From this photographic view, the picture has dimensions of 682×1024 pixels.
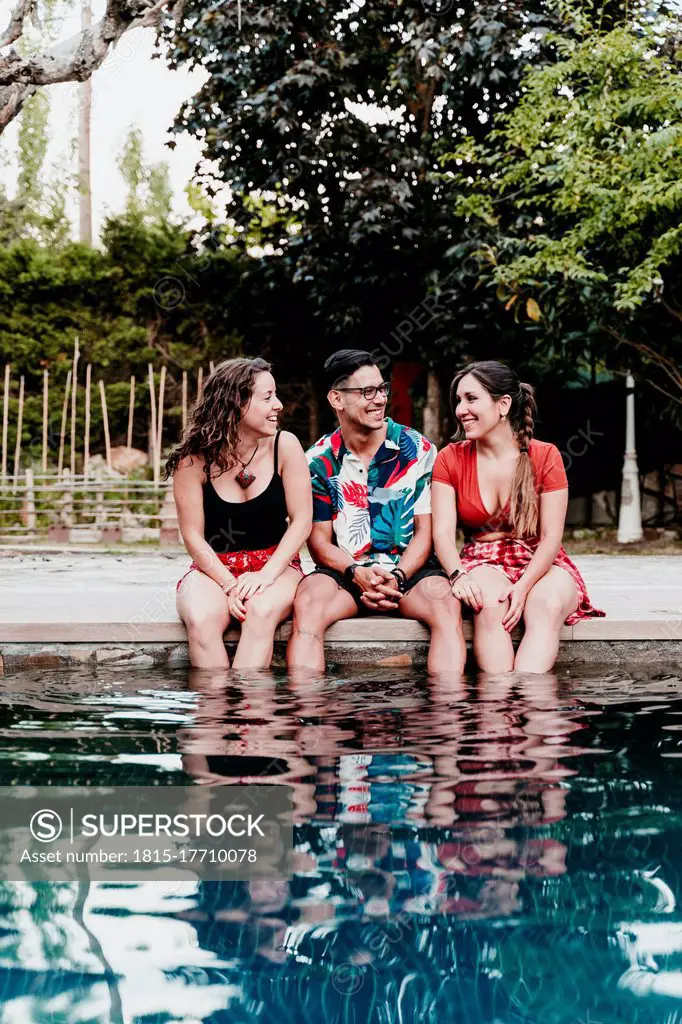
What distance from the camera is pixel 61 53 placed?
6.14 metres

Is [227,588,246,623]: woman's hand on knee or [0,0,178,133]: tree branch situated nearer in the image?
[227,588,246,623]: woman's hand on knee

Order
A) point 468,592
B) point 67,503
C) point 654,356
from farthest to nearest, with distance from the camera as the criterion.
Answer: point 67,503, point 654,356, point 468,592

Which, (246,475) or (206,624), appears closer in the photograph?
(206,624)

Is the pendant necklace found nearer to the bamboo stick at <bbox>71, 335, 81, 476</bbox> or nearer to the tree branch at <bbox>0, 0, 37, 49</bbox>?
the tree branch at <bbox>0, 0, 37, 49</bbox>

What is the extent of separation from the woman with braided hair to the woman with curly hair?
23.8 inches

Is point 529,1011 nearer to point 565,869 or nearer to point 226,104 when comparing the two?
point 565,869

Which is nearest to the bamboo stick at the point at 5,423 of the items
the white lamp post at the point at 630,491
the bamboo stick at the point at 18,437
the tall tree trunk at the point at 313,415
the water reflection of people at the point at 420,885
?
the bamboo stick at the point at 18,437

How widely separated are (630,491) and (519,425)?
10.4 m

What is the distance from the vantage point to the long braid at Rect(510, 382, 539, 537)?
431cm

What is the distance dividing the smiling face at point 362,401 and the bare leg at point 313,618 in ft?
2.08

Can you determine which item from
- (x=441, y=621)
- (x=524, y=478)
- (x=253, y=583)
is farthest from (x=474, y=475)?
(x=253, y=583)

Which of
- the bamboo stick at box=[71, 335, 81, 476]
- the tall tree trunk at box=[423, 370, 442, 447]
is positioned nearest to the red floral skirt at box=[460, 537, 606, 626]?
the bamboo stick at box=[71, 335, 81, 476]

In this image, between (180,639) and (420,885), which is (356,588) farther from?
(420,885)

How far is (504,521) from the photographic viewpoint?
174 inches
